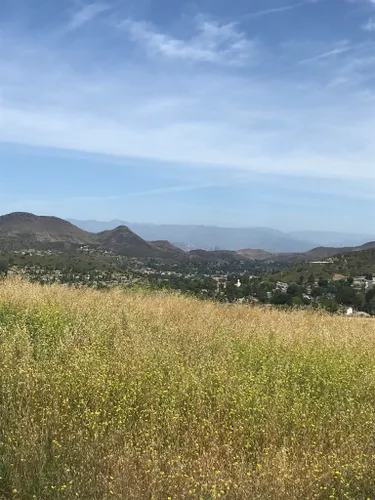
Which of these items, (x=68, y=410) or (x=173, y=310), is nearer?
(x=68, y=410)

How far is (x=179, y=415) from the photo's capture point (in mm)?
5012

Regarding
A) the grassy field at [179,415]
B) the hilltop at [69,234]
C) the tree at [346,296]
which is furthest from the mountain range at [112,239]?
the grassy field at [179,415]

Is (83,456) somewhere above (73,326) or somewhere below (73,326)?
below

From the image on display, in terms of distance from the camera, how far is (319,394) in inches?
237

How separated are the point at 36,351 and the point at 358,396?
15.7ft

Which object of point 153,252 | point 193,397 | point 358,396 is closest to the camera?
point 193,397

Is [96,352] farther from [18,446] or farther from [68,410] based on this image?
[18,446]

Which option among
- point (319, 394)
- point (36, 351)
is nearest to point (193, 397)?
point (319, 394)

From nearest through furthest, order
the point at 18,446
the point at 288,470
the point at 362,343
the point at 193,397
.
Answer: the point at 288,470 → the point at 18,446 → the point at 193,397 → the point at 362,343

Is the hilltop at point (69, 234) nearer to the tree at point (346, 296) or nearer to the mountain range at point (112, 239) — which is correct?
the mountain range at point (112, 239)

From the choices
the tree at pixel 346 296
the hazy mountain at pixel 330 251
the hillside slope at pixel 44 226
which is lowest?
the tree at pixel 346 296

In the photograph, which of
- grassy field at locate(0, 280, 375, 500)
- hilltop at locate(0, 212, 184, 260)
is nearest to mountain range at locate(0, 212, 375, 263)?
hilltop at locate(0, 212, 184, 260)

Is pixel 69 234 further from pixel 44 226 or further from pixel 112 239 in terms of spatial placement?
pixel 112 239

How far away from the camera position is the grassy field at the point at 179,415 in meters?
3.82
